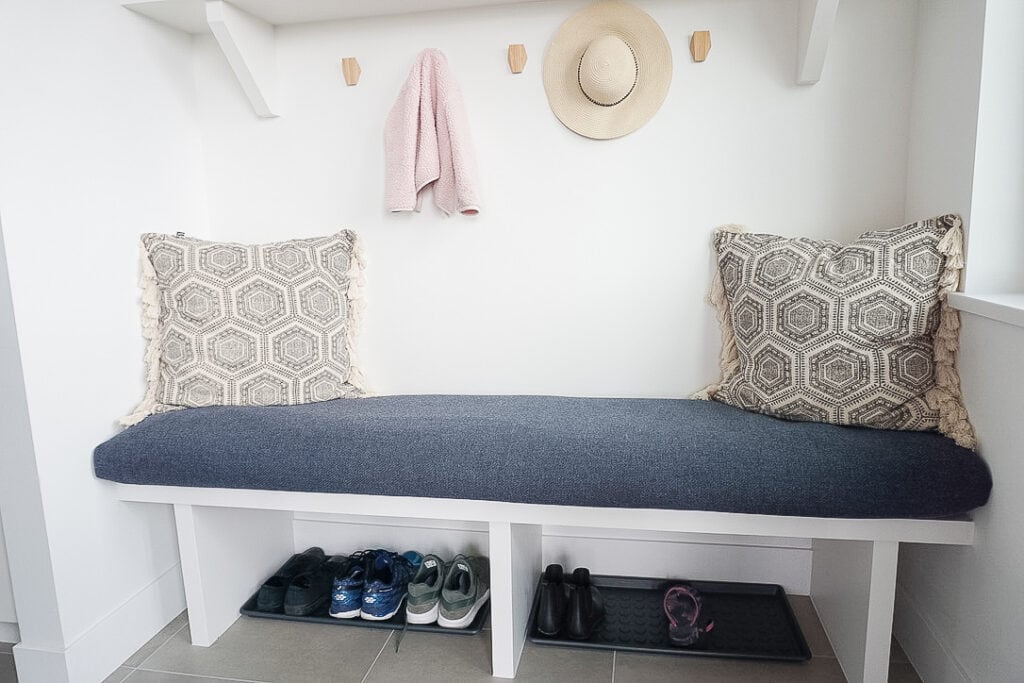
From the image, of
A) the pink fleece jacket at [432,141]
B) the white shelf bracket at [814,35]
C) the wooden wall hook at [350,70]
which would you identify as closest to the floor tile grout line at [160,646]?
the pink fleece jacket at [432,141]

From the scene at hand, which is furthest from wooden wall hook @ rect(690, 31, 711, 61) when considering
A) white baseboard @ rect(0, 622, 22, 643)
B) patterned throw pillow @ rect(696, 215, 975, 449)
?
white baseboard @ rect(0, 622, 22, 643)

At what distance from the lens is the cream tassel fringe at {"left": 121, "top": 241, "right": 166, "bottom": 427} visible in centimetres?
182

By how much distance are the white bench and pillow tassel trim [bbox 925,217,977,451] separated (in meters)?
0.24

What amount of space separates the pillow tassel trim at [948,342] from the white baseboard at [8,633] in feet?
7.51

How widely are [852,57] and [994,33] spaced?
383mm

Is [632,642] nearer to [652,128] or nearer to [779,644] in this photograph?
→ [779,644]

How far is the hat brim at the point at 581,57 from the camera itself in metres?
1.78

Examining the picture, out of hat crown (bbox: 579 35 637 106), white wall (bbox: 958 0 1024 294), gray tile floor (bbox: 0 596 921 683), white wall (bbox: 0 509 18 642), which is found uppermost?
hat crown (bbox: 579 35 637 106)

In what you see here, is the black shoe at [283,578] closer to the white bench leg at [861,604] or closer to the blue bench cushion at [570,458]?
the blue bench cushion at [570,458]

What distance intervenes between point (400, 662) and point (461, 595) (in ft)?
0.72

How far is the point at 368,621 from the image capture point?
1816mm

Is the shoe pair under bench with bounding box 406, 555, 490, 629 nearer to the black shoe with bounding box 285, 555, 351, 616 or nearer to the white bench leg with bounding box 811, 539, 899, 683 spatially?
the black shoe with bounding box 285, 555, 351, 616

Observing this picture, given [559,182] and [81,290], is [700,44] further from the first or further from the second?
[81,290]

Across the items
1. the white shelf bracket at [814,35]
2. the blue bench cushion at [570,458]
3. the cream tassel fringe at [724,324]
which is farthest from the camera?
the cream tassel fringe at [724,324]
